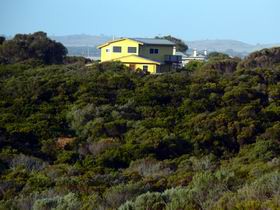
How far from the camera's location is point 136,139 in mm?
20516

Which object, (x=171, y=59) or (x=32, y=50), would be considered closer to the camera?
(x=171, y=59)

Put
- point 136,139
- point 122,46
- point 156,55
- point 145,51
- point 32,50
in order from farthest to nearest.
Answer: point 32,50
point 122,46
point 156,55
point 145,51
point 136,139

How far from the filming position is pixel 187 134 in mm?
21484

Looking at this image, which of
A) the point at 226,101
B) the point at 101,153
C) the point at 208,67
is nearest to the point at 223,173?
the point at 101,153

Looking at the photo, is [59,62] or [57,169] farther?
[59,62]

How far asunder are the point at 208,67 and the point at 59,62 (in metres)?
10.4

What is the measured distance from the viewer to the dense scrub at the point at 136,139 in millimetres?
11742

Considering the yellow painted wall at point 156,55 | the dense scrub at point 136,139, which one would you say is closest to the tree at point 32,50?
the yellow painted wall at point 156,55

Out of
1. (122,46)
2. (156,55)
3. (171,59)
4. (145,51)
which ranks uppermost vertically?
(122,46)

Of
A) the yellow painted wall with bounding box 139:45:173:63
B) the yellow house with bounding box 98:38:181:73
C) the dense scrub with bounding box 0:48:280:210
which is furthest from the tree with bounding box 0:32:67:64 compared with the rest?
the dense scrub with bounding box 0:48:280:210

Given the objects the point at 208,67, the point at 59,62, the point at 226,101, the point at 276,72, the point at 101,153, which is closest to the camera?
the point at 101,153

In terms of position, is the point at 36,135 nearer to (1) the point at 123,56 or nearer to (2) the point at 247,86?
(2) the point at 247,86

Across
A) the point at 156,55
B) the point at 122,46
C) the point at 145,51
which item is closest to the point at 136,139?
the point at 145,51

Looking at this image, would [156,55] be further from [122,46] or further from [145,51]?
[122,46]
